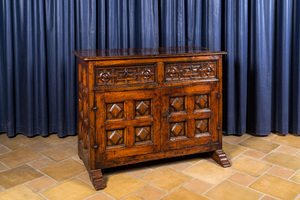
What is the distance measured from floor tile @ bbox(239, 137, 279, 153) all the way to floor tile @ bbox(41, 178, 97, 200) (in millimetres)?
1571

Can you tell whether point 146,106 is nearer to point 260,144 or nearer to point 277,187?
point 277,187

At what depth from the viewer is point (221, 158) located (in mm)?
3180

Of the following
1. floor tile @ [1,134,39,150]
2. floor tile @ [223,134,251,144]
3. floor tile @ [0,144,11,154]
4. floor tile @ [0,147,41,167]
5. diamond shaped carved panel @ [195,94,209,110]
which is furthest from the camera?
floor tile @ [223,134,251,144]

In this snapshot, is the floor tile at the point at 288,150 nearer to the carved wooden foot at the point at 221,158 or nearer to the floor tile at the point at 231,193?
the carved wooden foot at the point at 221,158

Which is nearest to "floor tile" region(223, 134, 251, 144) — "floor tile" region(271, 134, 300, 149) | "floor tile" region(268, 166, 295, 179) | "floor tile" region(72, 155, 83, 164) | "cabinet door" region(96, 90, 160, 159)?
"floor tile" region(271, 134, 300, 149)

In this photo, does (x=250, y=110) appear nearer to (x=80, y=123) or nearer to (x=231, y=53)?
(x=231, y=53)

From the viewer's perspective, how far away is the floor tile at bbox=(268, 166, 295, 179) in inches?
118

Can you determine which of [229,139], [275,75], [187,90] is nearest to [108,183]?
[187,90]

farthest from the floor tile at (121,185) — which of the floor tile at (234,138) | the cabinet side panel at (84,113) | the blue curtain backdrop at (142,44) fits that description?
the floor tile at (234,138)

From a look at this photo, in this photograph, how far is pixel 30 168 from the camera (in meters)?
3.12

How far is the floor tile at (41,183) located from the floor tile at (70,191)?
0.06 m

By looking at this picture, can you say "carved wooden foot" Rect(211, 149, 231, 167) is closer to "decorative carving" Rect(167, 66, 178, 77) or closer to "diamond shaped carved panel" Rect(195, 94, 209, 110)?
"diamond shaped carved panel" Rect(195, 94, 209, 110)

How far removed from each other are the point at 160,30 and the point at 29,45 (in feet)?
4.01

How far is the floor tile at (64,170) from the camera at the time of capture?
2.98 meters
